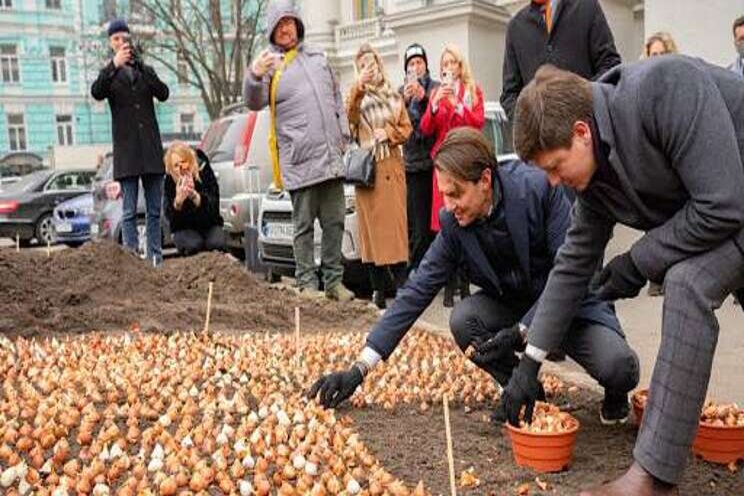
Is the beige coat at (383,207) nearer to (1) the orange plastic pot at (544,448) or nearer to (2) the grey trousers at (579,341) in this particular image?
(2) the grey trousers at (579,341)

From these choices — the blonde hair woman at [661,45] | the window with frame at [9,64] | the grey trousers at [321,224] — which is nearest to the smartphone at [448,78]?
the grey trousers at [321,224]

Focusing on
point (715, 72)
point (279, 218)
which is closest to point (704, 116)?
point (715, 72)

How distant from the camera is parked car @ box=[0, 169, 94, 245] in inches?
698

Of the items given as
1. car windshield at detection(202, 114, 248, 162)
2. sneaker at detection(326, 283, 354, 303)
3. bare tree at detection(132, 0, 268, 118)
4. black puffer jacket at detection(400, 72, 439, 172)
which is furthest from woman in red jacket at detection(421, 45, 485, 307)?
bare tree at detection(132, 0, 268, 118)

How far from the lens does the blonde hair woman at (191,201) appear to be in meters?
7.45

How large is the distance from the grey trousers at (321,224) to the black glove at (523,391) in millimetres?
3431

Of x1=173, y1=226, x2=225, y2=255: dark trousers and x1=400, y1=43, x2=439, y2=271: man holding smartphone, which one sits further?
x1=173, y1=226, x2=225, y2=255: dark trousers

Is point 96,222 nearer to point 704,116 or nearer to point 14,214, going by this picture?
point 14,214

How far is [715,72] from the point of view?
8.09 feet

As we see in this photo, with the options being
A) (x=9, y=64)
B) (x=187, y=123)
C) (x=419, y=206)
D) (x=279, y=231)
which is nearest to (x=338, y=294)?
(x=419, y=206)

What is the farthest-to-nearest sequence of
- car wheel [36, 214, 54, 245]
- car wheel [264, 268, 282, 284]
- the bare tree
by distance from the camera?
the bare tree < car wheel [36, 214, 54, 245] < car wheel [264, 268, 282, 284]

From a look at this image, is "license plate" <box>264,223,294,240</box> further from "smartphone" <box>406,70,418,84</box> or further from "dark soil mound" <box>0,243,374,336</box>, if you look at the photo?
"smartphone" <box>406,70,418,84</box>

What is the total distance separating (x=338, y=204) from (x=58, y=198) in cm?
1366

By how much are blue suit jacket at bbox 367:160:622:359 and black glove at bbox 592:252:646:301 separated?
452 millimetres
